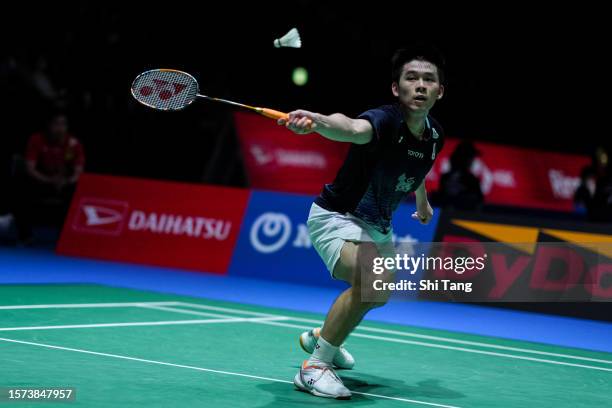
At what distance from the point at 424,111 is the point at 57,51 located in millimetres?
12588

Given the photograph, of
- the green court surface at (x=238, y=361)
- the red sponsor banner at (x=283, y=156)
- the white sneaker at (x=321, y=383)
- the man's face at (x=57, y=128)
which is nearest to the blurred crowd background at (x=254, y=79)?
the man's face at (x=57, y=128)

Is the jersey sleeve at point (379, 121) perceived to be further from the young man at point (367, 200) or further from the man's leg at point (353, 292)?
the man's leg at point (353, 292)

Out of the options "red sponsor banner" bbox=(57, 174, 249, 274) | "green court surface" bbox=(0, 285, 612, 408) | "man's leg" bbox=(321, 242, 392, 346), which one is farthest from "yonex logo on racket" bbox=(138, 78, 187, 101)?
"red sponsor banner" bbox=(57, 174, 249, 274)

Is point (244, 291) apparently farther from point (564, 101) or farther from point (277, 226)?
point (564, 101)

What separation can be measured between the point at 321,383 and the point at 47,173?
8.65 meters

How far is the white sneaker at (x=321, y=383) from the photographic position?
5.25 metres

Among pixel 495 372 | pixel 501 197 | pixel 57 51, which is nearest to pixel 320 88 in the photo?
pixel 501 197

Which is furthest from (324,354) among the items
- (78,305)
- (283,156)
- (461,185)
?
(283,156)

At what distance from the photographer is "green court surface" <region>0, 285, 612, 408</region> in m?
5.25

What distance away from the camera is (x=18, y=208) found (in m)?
12.9

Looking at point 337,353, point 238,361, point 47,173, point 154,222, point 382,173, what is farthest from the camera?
point 47,173

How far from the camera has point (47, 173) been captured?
13.2 metres

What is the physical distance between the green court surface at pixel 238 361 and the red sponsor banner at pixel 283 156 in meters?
7.01

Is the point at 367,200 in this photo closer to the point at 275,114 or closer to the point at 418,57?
the point at 418,57
